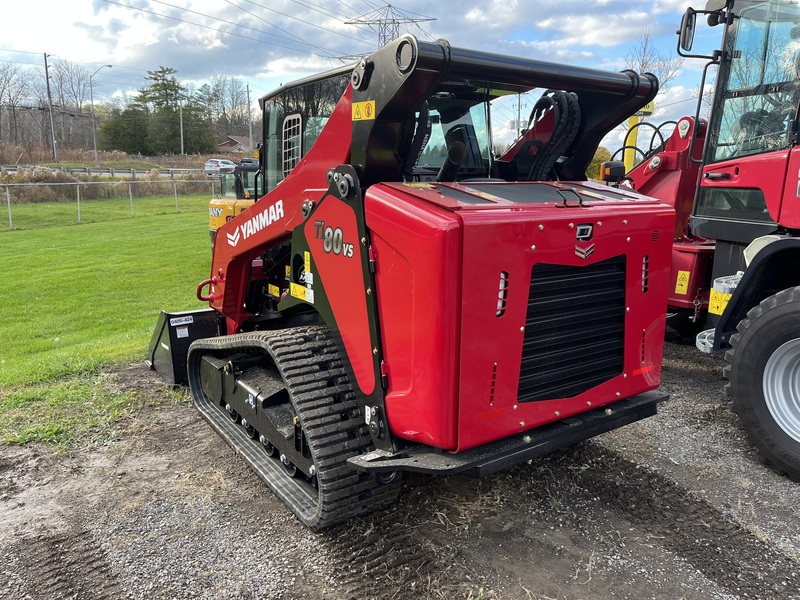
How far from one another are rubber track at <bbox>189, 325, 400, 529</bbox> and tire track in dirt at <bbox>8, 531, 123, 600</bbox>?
892mm

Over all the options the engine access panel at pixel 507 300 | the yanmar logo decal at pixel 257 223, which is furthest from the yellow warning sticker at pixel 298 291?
the engine access panel at pixel 507 300

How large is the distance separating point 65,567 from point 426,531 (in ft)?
5.78

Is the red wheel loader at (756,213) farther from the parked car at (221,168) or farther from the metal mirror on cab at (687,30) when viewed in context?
the parked car at (221,168)

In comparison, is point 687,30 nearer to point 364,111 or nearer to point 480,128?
point 480,128

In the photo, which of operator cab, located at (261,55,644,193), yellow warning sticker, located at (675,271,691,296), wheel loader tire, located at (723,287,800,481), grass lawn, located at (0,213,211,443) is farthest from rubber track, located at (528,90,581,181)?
grass lawn, located at (0,213,211,443)

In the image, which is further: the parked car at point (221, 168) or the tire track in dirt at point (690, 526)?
the parked car at point (221, 168)

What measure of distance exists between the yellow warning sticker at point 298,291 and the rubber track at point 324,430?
224mm

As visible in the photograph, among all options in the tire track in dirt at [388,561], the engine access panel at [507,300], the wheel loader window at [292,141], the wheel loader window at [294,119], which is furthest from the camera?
the wheel loader window at [292,141]

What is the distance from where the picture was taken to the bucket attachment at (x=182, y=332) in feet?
17.2

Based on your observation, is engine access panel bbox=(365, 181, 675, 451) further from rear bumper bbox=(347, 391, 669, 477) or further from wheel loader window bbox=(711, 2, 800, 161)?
wheel loader window bbox=(711, 2, 800, 161)

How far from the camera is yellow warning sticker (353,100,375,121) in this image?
2744mm

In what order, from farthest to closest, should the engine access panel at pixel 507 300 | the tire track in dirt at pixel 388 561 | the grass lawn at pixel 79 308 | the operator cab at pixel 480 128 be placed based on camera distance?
the grass lawn at pixel 79 308 → the operator cab at pixel 480 128 → the tire track in dirt at pixel 388 561 → the engine access panel at pixel 507 300

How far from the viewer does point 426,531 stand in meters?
3.15

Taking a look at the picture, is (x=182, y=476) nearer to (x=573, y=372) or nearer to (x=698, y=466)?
(x=573, y=372)
